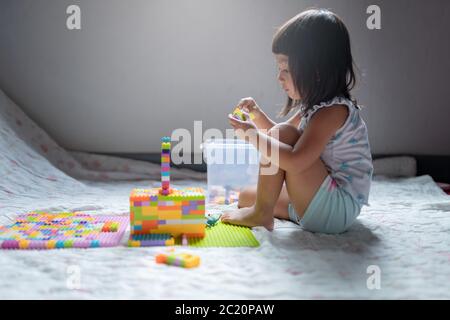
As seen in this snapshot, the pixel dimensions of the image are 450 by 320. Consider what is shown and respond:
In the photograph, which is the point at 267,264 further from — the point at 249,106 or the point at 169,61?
the point at 169,61

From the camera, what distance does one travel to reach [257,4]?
1821mm

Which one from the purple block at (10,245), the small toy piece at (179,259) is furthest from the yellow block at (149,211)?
the purple block at (10,245)

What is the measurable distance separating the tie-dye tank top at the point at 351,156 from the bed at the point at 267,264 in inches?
4.4

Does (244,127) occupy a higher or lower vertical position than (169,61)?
lower

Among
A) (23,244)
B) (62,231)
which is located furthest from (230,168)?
(23,244)

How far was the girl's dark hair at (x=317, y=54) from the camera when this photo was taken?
1.00 m

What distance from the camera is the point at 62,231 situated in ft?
3.31

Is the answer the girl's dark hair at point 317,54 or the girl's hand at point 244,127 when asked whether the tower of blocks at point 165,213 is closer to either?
the girl's hand at point 244,127

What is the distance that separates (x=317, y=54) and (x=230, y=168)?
1.78 ft

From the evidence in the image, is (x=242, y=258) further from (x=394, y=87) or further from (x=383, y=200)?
(x=394, y=87)

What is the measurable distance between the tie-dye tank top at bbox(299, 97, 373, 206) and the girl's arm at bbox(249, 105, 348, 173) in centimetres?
3

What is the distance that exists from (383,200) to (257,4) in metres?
0.91

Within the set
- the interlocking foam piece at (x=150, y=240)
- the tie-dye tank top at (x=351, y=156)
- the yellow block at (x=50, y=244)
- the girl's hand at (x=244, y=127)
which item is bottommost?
the interlocking foam piece at (x=150, y=240)
